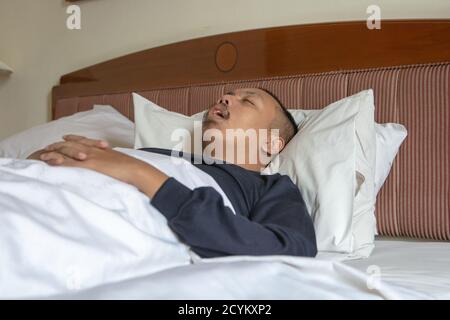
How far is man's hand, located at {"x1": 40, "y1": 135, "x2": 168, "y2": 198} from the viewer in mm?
860

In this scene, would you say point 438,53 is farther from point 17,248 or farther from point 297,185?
point 17,248

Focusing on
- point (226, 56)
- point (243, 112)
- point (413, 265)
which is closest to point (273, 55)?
point (226, 56)

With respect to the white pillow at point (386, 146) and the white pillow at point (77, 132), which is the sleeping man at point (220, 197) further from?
the white pillow at point (77, 132)

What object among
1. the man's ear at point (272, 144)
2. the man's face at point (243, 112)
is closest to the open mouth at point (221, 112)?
the man's face at point (243, 112)

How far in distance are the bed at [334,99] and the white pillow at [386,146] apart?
0.03 metres

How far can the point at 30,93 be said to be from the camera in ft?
8.48

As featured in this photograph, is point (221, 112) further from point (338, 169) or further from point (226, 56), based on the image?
point (226, 56)

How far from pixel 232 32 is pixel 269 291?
1.32 m

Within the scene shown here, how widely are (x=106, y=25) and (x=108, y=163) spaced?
1572 mm

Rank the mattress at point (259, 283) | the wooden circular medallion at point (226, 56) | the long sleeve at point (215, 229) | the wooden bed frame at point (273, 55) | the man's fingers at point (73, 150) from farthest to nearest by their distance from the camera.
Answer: the wooden circular medallion at point (226, 56), the wooden bed frame at point (273, 55), the man's fingers at point (73, 150), the long sleeve at point (215, 229), the mattress at point (259, 283)

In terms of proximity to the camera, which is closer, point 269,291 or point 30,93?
point 269,291

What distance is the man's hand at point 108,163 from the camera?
0.86 meters

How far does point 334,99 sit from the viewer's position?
1.43 m

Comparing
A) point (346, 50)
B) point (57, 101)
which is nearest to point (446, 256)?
point (346, 50)
